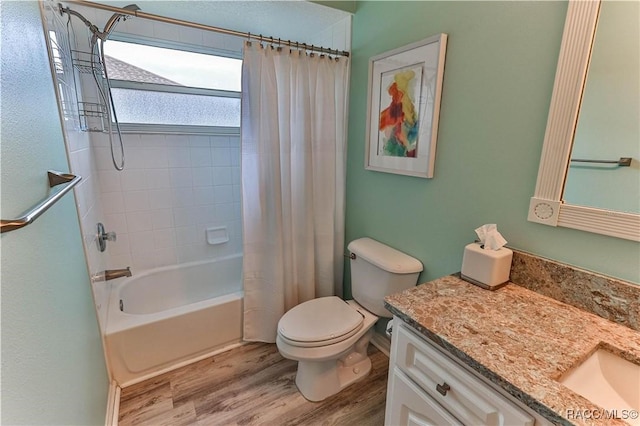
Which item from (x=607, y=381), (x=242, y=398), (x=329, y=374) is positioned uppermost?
(x=607, y=381)

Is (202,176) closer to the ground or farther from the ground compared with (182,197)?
farther from the ground

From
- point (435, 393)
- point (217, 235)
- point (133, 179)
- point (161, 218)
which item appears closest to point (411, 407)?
point (435, 393)

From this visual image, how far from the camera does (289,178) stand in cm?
183

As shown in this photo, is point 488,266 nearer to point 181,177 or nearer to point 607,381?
point 607,381

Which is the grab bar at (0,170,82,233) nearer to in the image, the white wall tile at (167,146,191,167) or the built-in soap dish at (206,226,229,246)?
the white wall tile at (167,146,191,167)

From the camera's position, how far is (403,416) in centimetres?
107

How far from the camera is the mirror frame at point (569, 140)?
0.93 meters

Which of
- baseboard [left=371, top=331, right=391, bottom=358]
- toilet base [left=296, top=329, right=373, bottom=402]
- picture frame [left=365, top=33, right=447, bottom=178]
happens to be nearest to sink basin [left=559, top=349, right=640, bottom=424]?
picture frame [left=365, top=33, right=447, bottom=178]

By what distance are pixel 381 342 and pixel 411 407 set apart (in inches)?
39.4

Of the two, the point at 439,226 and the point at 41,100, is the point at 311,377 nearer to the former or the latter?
the point at 439,226

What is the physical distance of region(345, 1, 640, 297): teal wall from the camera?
1.04 meters

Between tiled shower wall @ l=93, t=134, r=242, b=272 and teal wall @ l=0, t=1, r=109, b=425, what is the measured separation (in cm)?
99

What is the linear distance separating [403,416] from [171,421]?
115 cm

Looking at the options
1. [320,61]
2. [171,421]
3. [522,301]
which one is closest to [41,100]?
[320,61]
